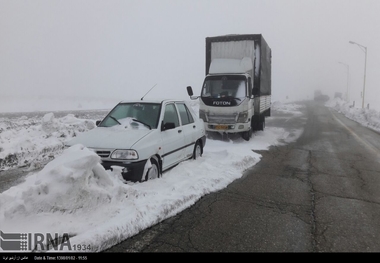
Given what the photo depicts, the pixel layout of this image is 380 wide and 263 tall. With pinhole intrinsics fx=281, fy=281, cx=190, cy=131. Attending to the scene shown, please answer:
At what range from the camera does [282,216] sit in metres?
4.40

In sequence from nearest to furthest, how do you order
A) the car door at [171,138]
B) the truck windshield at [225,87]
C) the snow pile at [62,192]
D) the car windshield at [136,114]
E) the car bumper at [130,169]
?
the snow pile at [62,192] → the car bumper at [130,169] → the car door at [171,138] → the car windshield at [136,114] → the truck windshield at [225,87]

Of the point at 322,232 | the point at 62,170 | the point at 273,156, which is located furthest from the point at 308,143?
the point at 62,170

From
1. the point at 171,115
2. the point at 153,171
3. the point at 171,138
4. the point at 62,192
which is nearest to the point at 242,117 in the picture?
the point at 171,115

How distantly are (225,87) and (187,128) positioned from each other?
16.0 ft

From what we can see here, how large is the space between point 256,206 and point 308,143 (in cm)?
804

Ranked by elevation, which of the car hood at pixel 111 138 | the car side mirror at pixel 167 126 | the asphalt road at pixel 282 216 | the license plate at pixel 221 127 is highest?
the car side mirror at pixel 167 126

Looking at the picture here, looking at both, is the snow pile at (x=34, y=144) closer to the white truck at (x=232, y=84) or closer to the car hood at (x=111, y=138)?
the car hood at (x=111, y=138)

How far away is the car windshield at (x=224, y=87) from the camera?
1132 cm

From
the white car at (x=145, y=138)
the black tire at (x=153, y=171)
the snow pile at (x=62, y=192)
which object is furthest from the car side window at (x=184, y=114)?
the snow pile at (x=62, y=192)

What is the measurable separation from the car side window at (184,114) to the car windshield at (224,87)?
159 inches

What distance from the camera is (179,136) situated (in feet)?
22.0

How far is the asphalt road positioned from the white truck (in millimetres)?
3892

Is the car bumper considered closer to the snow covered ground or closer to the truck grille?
the snow covered ground
